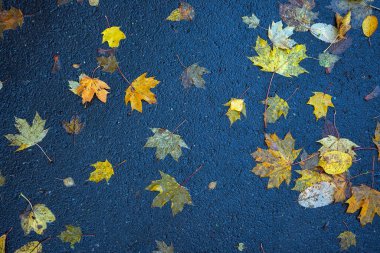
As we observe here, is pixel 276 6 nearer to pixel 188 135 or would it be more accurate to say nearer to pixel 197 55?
pixel 197 55

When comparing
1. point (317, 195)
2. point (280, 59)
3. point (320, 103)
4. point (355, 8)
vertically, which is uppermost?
point (355, 8)

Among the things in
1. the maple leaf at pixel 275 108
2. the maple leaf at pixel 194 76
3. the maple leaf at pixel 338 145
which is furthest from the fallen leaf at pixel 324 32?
the maple leaf at pixel 194 76

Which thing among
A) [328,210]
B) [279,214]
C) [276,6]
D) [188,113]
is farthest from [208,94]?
[328,210]

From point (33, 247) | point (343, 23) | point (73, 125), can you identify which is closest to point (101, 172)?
point (73, 125)

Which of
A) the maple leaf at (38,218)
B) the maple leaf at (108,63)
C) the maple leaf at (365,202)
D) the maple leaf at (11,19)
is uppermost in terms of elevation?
the maple leaf at (11,19)

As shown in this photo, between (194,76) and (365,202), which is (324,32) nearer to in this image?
(194,76)

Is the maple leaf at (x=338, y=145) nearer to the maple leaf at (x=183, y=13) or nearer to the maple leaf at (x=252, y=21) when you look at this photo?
the maple leaf at (x=252, y=21)
